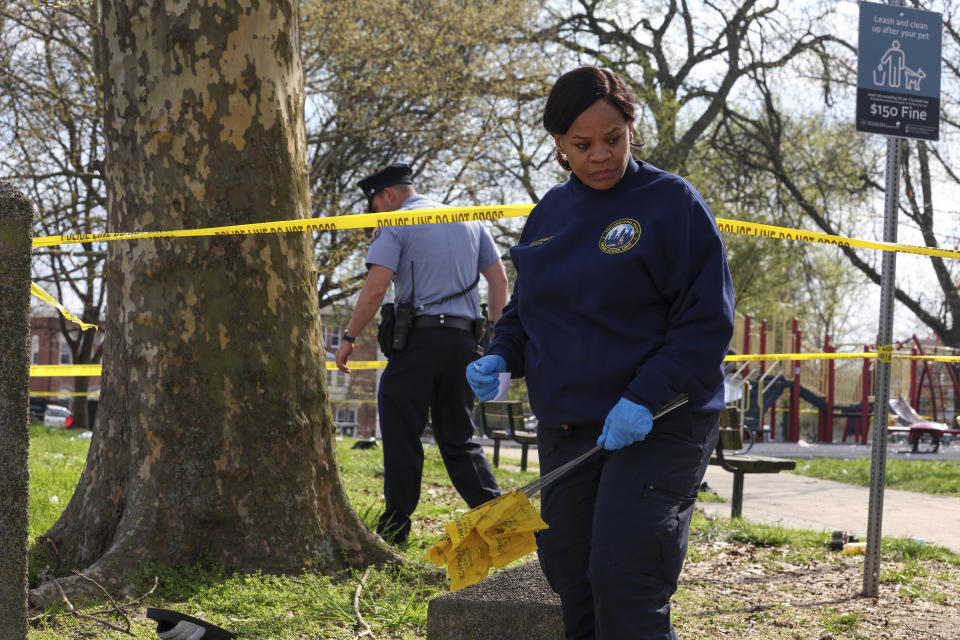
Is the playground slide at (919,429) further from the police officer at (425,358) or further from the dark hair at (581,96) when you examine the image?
the dark hair at (581,96)

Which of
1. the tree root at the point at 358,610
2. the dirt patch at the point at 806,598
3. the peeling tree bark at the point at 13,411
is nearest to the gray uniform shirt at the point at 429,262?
the tree root at the point at 358,610

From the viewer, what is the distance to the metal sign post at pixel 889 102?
14.4ft

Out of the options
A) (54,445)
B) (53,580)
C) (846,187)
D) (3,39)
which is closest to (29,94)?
(3,39)

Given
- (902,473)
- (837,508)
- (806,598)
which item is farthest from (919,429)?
(806,598)

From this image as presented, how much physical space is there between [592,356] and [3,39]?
16725mm

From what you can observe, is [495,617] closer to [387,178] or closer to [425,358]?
[425,358]

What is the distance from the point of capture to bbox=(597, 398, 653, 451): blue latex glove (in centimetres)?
213

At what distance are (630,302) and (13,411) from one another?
1.35m

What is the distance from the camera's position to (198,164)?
12.5 ft

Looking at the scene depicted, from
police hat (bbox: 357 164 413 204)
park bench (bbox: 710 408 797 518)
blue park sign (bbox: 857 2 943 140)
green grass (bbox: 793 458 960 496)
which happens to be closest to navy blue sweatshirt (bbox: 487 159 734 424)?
blue park sign (bbox: 857 2 943 140)

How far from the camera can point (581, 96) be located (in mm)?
2340

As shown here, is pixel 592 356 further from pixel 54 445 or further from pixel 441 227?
pixel 54 445

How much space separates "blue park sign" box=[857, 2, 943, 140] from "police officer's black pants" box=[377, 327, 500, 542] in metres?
2.24

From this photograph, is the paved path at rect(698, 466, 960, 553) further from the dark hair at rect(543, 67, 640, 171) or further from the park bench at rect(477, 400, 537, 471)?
the dark hair at rect(543, 67, 640, 171)
